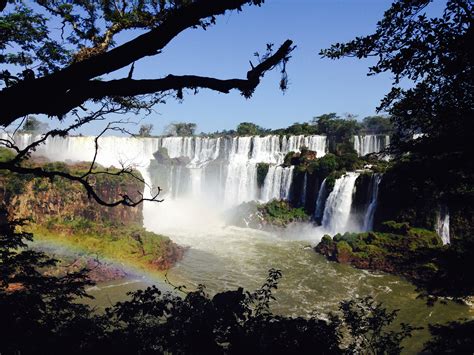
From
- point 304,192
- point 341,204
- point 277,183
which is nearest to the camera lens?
point 341,204

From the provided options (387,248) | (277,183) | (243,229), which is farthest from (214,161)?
(387,248)

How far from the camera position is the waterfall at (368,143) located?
39.5m

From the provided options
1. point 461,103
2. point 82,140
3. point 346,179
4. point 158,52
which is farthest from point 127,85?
point 82,140

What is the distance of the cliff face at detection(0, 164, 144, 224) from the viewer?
80.5 feet

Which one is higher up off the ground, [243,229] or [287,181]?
[287,181]

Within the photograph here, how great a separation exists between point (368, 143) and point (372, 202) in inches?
559

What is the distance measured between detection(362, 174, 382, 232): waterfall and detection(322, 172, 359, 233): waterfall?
1.76m

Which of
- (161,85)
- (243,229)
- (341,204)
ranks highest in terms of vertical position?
(161,85)

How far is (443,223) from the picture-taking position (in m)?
23.9

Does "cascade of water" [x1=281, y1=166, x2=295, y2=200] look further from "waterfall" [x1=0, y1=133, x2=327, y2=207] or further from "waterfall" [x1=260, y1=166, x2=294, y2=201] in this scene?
"waterfall" [x1=0, y1=133, x2=327, y2=207]

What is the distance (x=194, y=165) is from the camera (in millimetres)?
47125

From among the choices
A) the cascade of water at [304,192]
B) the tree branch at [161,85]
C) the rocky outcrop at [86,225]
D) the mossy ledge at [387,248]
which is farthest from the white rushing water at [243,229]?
the cascade of water at [304,192]

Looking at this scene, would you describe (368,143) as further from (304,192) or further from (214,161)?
(214,161)

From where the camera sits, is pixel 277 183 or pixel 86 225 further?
pixel 277 183
